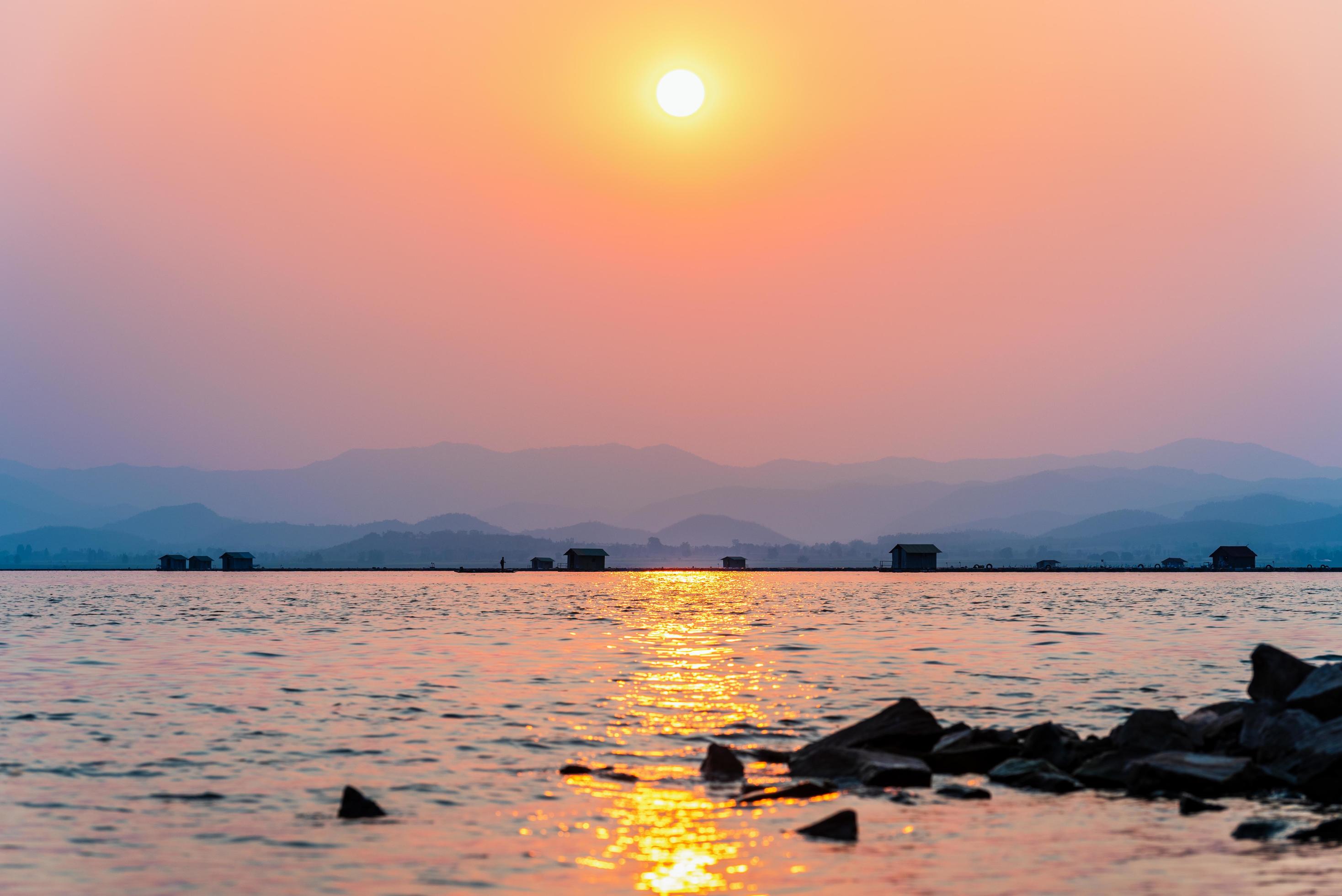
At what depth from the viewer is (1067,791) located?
2658 centimetres

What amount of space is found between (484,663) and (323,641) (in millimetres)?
18595

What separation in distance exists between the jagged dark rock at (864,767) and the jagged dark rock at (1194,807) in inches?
205

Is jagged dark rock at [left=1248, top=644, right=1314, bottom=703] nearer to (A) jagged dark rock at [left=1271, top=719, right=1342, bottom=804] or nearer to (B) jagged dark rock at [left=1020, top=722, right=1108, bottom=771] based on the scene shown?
(A) jagged dark rock at [left=1271, top=719, right=1342, bottom=804]

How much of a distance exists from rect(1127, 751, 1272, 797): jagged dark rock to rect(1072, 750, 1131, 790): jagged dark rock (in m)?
0.34

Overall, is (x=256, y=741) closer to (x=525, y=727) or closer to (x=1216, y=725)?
(x=525, y=727)

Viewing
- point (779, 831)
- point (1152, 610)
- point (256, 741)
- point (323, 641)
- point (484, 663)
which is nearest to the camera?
point (779, 831)

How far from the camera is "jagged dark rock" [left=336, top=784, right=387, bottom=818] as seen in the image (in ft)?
77.8

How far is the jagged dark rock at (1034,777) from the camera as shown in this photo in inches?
1056

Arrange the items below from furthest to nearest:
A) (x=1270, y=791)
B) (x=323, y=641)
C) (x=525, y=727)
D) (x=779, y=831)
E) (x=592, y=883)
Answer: (x=323, y=641)
(x=525, y=727)
(x=1270, y=791)
(x=779, y=831)
(x=592, y=883)

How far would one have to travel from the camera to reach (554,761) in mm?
30391

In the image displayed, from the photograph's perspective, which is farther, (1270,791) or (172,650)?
(172,650)

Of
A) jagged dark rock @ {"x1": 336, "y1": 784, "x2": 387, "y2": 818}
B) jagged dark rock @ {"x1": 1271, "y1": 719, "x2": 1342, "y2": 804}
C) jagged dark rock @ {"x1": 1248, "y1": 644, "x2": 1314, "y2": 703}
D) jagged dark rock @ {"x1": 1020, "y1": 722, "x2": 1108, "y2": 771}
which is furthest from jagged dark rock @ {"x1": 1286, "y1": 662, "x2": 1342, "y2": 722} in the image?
jagged dark rock @ {"x1": 336, "y1": 784, "x2": 387, "y2": 818}

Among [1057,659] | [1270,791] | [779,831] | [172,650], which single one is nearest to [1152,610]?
[1057,659]

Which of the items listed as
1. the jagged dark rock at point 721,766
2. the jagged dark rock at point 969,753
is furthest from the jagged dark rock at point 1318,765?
the jagged dark rock at point 721,766
